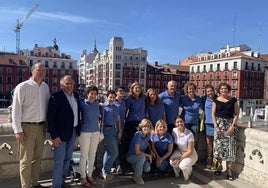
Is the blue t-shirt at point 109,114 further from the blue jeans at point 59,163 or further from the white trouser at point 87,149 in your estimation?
the blue jeans at point 59,163

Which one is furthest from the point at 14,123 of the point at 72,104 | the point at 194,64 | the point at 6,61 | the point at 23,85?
the point at 194,64

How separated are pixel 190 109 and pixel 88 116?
7.19 feet

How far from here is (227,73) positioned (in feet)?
211

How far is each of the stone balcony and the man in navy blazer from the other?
846 mm

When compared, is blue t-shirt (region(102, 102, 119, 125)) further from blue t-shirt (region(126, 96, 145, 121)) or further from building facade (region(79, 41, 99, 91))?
building facade (region(79, 41, 99, 91))

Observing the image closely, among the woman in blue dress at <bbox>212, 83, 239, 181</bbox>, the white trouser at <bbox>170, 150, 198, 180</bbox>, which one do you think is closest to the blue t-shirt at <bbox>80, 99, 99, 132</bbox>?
the white trouser at <bbox>170, 150, 198, 180</bbox>

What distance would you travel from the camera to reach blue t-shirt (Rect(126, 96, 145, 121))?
17.5ft

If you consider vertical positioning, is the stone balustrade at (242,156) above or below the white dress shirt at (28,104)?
below

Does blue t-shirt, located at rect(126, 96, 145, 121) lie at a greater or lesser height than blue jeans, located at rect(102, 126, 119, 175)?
greater

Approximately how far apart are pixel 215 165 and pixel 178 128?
118 centimetres

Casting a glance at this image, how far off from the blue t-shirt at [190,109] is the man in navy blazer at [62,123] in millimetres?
2345

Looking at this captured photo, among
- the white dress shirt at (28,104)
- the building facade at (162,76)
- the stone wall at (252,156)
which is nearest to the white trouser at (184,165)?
the stone wall at (252,156)

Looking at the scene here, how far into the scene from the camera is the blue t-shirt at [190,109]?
18.8ft

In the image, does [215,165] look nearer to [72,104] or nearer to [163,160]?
[163,160]
